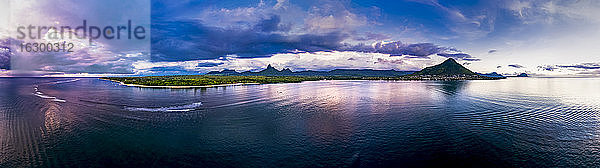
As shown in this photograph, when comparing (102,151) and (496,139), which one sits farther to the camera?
(496,139)

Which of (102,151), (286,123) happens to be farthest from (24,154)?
(286,123)

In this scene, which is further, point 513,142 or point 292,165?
point 513,142

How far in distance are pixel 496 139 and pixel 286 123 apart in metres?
26.5

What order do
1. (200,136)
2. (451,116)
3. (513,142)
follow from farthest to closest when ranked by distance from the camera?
(451,116)
(200,136)
(513,142)

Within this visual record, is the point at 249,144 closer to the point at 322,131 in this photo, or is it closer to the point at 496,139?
the point at 322,131

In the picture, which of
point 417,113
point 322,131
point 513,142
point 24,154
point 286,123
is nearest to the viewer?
point 24,154

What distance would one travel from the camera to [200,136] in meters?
30.6

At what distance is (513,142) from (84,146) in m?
46.9

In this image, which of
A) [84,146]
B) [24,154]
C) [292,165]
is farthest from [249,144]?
[24,154]

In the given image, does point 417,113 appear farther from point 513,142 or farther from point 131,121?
point 131,121

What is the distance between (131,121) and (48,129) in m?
A: 9.23

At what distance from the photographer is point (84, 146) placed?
26594 millimetres

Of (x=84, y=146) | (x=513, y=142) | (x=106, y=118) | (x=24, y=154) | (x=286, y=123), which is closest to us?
(x=24, y=154)

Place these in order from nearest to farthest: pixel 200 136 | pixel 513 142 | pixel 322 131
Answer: pixel 513 142 < pixel 200 136 < pixel 322 131
